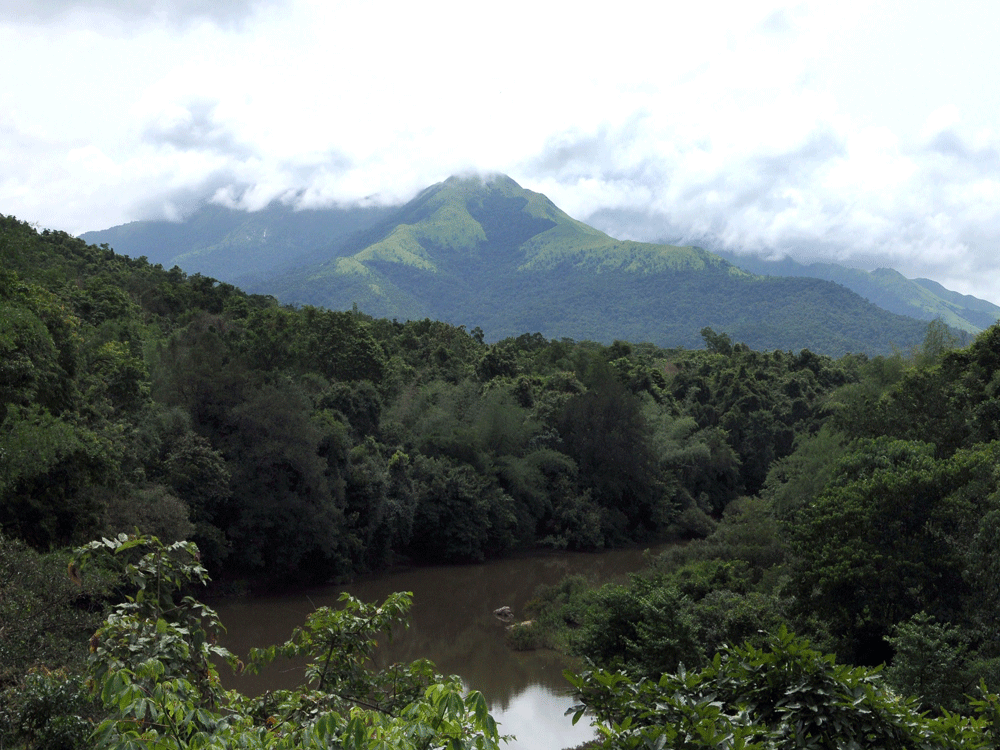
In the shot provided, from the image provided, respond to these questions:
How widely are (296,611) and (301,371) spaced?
40.2ft

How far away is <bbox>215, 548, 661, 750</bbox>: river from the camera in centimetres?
1898

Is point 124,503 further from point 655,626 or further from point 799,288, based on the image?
point 799,288

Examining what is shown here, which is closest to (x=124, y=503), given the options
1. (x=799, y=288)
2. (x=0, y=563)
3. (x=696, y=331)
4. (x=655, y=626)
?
(x=0, y=563)

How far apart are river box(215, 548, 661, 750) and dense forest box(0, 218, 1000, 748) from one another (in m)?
1.11

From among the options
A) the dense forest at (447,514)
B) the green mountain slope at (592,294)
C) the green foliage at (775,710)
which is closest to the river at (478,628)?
the dense forest at (447,514)

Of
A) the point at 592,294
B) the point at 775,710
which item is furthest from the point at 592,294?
the point at 775,710

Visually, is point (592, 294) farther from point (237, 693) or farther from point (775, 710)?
point (775, 710)

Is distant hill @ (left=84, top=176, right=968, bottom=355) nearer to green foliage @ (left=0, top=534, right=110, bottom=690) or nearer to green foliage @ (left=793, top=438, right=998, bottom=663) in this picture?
green foliage @ (left=793, top=438, right=998, bottom=663)

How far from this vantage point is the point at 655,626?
600 inches

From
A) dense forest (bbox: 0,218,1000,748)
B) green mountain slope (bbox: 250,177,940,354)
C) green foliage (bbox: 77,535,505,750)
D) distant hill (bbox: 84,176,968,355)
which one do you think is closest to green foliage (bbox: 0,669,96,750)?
dense forest (bbox: 0,218,1000,748)

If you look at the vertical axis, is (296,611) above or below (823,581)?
below

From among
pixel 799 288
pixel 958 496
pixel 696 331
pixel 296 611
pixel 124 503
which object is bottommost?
pixel 296 611

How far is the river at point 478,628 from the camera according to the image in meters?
19.0

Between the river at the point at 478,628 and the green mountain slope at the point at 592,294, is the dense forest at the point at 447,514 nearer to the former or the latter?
the river at the point at 478,628
